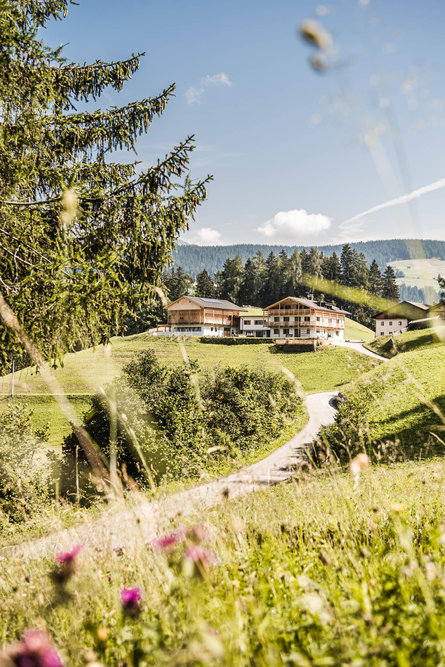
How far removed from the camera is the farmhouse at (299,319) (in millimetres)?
73375

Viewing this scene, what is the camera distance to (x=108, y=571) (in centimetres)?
305

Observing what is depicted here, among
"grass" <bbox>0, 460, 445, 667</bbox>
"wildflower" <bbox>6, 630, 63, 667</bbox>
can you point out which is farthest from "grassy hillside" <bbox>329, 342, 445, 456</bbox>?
"wildflower" <bbox>6, 630, 63, 667</bbox>

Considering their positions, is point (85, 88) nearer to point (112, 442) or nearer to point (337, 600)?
point (112, 442)

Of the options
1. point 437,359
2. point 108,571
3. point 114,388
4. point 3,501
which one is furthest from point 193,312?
point 108,571

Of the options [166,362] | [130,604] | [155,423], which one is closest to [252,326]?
[166,362]

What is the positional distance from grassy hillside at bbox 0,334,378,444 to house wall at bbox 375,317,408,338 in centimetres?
3331

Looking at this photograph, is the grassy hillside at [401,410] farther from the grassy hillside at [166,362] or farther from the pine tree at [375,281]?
the pine tree at [375,281]

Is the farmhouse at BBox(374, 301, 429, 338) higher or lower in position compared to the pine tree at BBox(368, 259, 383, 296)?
lower

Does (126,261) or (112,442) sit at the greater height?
(126,261)

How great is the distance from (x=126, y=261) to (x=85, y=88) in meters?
4.52

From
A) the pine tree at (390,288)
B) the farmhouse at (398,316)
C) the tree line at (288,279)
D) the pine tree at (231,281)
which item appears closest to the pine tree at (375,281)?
the tree line at (288,279)

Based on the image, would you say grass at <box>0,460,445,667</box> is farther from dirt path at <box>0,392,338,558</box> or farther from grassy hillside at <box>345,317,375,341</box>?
grassy hillside at <box>345,317,375,341</box>

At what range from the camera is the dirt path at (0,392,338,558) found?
130 inches

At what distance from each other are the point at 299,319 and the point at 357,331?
924 inches
